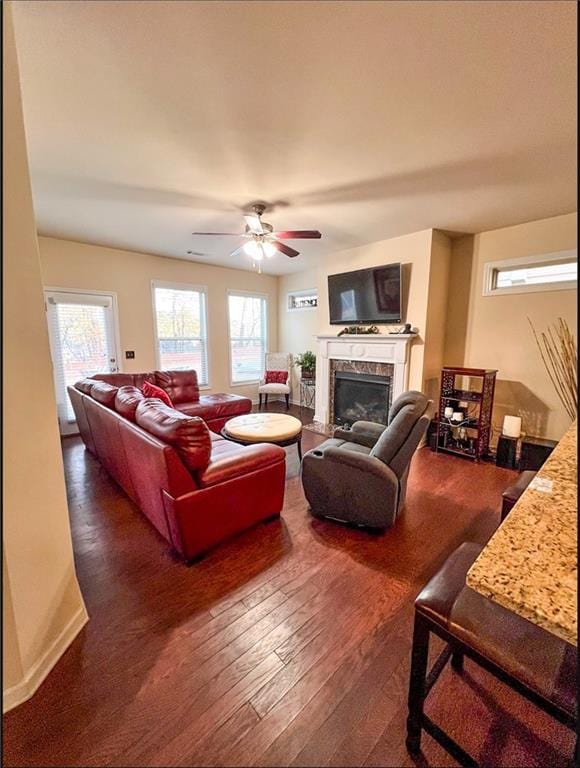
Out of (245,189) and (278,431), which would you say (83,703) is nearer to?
(278,431)

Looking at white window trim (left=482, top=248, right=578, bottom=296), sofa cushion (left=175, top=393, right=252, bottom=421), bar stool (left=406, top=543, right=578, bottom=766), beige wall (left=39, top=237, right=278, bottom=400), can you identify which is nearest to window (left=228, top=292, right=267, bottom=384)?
beige wall (left=39, top=237, right=278, bottom=400)

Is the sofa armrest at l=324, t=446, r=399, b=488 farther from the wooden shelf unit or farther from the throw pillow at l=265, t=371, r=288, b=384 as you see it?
the throw pillow at l=265, t=371, r=288, b=384

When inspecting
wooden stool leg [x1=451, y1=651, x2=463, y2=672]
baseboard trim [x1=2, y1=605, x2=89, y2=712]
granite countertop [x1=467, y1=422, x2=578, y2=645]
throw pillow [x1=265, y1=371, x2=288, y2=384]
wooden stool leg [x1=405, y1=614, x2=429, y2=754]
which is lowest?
wooden stool leg [x1=451, y1=651, x2=463, y2=672]

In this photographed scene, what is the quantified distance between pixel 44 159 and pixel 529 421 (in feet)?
16.9

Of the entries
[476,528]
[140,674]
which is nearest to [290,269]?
[476,528]

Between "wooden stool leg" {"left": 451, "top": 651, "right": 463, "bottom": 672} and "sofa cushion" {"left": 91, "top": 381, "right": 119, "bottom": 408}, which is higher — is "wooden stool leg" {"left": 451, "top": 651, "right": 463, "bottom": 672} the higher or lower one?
the lower one

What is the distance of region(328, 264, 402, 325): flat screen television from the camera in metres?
4.09

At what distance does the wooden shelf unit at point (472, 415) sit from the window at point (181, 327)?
397 cm

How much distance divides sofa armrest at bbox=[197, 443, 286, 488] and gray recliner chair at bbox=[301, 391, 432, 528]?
1.00 ft

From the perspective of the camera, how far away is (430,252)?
378cm

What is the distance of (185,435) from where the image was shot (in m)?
1.88

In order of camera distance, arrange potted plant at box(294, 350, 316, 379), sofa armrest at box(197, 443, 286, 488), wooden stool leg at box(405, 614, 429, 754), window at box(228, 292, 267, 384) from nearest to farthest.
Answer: wooden stool leg at box(405, 614, 429, 754) → sofa armrest at box(197, 443, 286, 488) → potted plant at box(294, 350, 316, 379) → window at box(228, 292, 267, 384)

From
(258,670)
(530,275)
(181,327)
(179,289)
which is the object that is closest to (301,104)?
(258,670)

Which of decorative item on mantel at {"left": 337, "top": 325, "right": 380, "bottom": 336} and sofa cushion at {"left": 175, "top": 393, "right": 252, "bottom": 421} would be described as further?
decorative item on mantel at {"left": 337, "top": 325, "right": 380, "bottom": 336}
